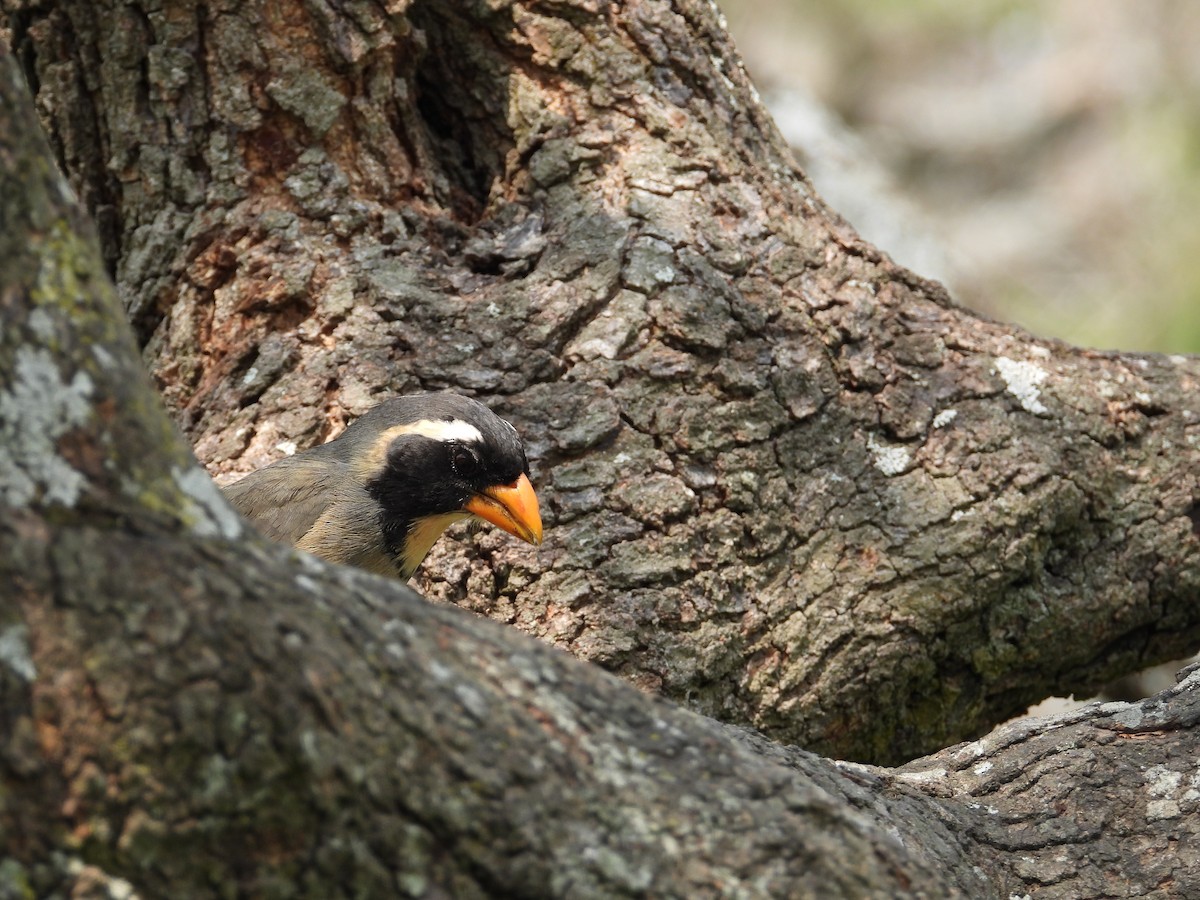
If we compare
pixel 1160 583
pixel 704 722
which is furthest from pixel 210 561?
pixel 1160 583

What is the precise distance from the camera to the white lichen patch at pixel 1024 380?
15.4 ft

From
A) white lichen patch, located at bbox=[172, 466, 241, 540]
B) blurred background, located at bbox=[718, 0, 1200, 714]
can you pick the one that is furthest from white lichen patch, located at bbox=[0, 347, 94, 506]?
blurred background, located at bbox=[718, 0, 1200, 714]

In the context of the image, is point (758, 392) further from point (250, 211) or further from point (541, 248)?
point (250, 211)

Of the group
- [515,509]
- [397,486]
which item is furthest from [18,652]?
[397,486]

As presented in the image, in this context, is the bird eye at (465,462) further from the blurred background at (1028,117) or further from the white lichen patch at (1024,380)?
the blurred background at (1028,117)

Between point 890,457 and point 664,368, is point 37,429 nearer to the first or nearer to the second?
point 664,368

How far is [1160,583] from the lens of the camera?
4652 mm

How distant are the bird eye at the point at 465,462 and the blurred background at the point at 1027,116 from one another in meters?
9.05

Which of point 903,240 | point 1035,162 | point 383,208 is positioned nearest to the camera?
point 383,208

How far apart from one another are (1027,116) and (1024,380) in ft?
35.7

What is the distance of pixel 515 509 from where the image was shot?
4.24m

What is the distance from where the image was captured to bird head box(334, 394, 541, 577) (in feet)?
14.1

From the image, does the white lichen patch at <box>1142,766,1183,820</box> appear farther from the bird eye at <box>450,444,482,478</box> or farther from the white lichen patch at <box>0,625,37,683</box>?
the white lichen patch at <box>0,625,37,683</box>

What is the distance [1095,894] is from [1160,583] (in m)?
1.78
